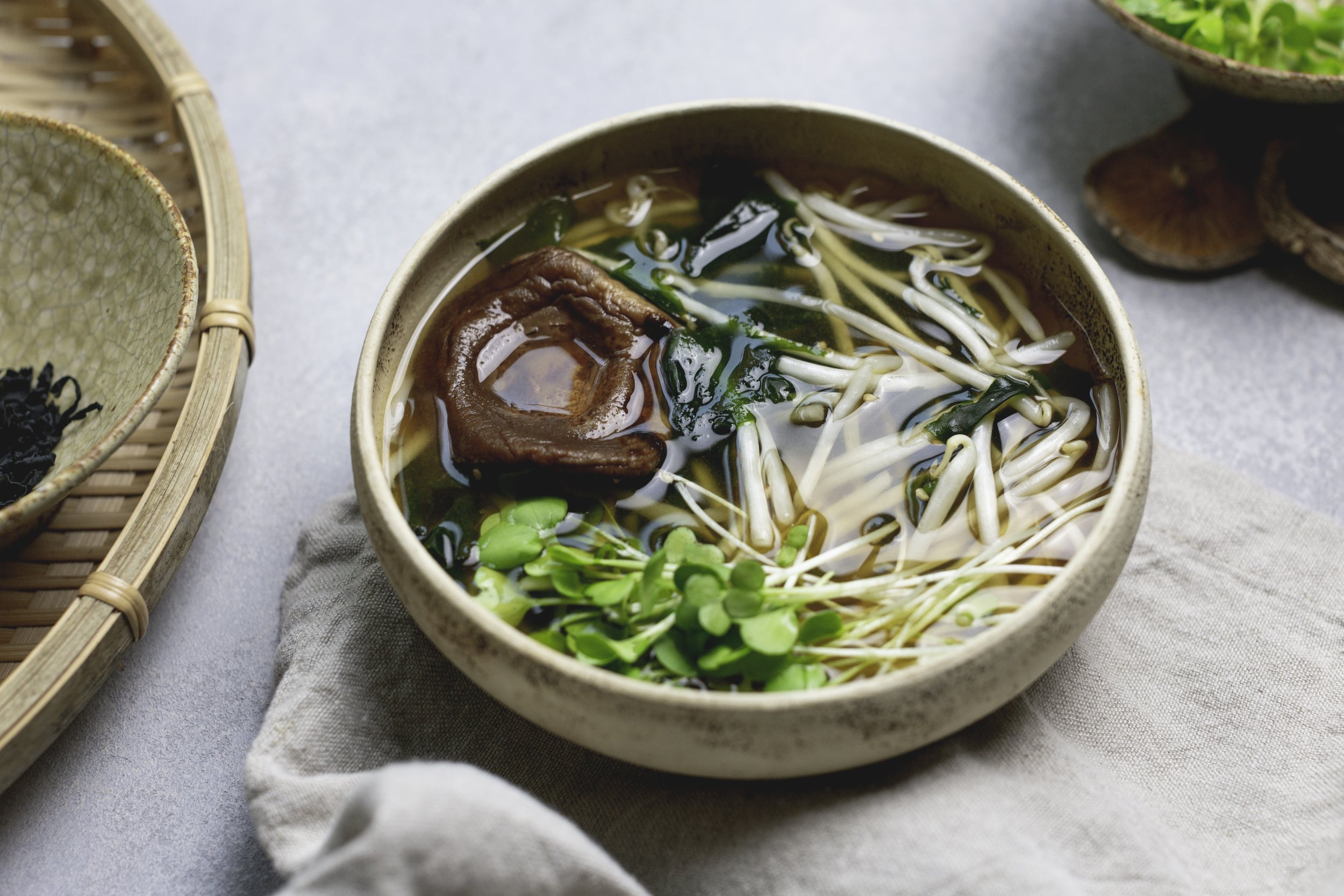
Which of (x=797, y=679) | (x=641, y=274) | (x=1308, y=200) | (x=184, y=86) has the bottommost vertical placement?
(x=1308, y=200)

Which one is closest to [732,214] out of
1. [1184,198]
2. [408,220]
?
[408,220]

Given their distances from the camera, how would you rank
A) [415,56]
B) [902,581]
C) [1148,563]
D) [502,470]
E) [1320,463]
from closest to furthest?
[902,581] → [502,470] → [1148,563] → [1320,463] → [415,56]

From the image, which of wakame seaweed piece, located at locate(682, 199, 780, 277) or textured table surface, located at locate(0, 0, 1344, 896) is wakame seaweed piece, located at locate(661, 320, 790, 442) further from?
textured table surface, located at locate(0, 0, 1344, 896)

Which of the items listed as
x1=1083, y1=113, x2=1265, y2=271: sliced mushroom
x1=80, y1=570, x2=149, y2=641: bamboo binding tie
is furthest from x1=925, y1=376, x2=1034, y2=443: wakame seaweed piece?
x1=80, y1=570, x2=149, y2=641: bamboo binding tie

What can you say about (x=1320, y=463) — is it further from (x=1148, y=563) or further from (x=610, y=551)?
(x=610, y=551)

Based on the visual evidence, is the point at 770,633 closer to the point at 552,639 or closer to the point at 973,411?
the point at 552,639

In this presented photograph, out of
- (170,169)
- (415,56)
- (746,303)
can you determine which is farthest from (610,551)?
(415,56)
